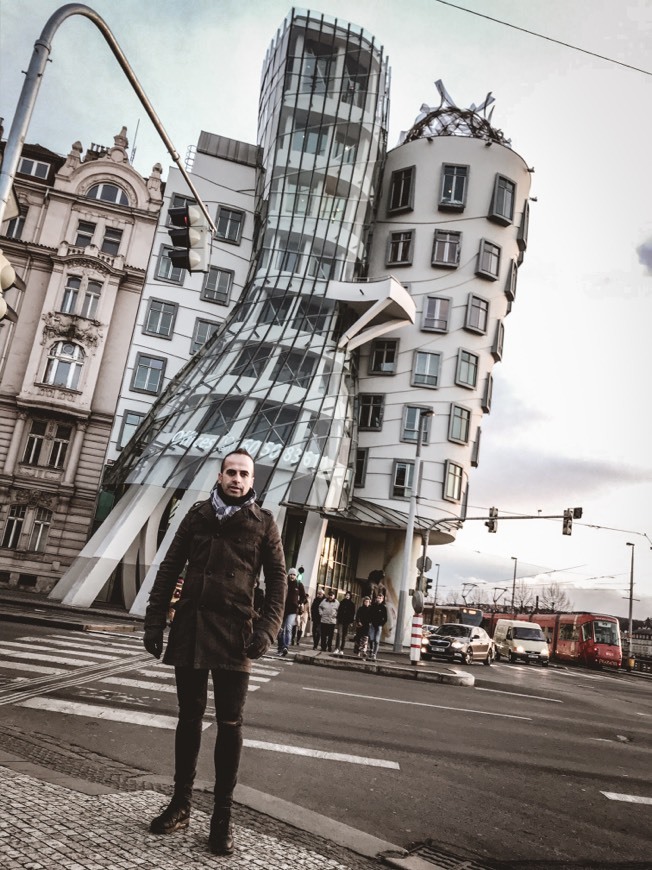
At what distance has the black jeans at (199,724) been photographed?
150 inches

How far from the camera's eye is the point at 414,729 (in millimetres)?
8562

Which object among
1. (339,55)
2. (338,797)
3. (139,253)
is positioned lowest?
(338,797)

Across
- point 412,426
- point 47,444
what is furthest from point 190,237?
point 412,426

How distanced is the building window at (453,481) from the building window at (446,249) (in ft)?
32.5

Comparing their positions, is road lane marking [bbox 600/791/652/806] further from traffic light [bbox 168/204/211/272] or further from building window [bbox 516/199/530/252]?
building window [bbox 516/199/530/252]

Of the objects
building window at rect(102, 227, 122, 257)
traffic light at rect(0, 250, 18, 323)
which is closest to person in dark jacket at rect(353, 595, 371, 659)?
traffic light at rect(0, 250, 18, 323)

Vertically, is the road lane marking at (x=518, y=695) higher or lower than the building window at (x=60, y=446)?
lower

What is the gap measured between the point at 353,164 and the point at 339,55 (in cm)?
551

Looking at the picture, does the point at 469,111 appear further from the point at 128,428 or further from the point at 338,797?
the point at 338,797

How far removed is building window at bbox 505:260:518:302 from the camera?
37344mm

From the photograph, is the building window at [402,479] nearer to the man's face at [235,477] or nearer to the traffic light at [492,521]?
the traffic light at [492,521]

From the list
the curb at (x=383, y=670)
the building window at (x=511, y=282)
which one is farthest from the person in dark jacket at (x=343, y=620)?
the building window at (x=511, y=282)

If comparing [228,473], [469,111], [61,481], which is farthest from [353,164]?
[228,473]

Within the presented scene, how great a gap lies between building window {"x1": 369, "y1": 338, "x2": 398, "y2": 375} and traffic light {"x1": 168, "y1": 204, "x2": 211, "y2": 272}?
2569 centimetres
